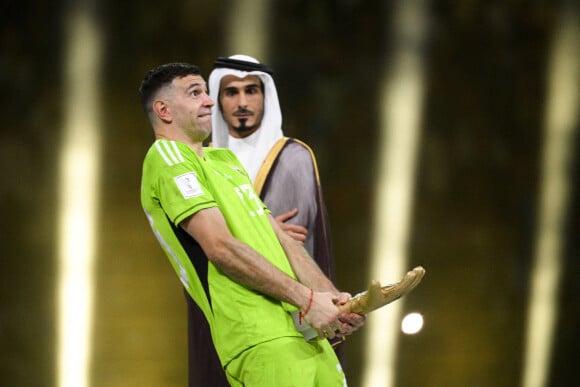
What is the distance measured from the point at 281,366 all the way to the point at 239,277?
0.81ft

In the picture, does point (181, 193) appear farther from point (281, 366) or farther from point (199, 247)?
point (281, 366)

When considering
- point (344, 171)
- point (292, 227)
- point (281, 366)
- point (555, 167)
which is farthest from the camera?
point (555, 167)

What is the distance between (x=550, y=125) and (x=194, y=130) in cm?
238

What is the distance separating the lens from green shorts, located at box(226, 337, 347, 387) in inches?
88.4

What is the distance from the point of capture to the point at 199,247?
91.4 inches

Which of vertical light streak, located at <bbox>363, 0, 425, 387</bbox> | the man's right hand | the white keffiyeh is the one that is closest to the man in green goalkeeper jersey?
the man's right hand

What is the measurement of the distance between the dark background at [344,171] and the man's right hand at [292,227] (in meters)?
0.81

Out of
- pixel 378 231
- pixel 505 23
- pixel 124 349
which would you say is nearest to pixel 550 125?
pixel 505 23

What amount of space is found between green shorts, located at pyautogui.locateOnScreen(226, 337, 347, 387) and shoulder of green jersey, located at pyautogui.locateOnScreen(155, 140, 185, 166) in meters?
0.52

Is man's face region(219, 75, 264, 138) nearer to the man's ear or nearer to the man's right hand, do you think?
the man's right hand

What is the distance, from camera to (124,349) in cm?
395

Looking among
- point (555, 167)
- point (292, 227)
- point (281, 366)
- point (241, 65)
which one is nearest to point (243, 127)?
point (241, 65)

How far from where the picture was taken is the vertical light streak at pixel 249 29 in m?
4.02

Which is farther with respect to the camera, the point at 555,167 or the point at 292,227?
the point at 555,167
